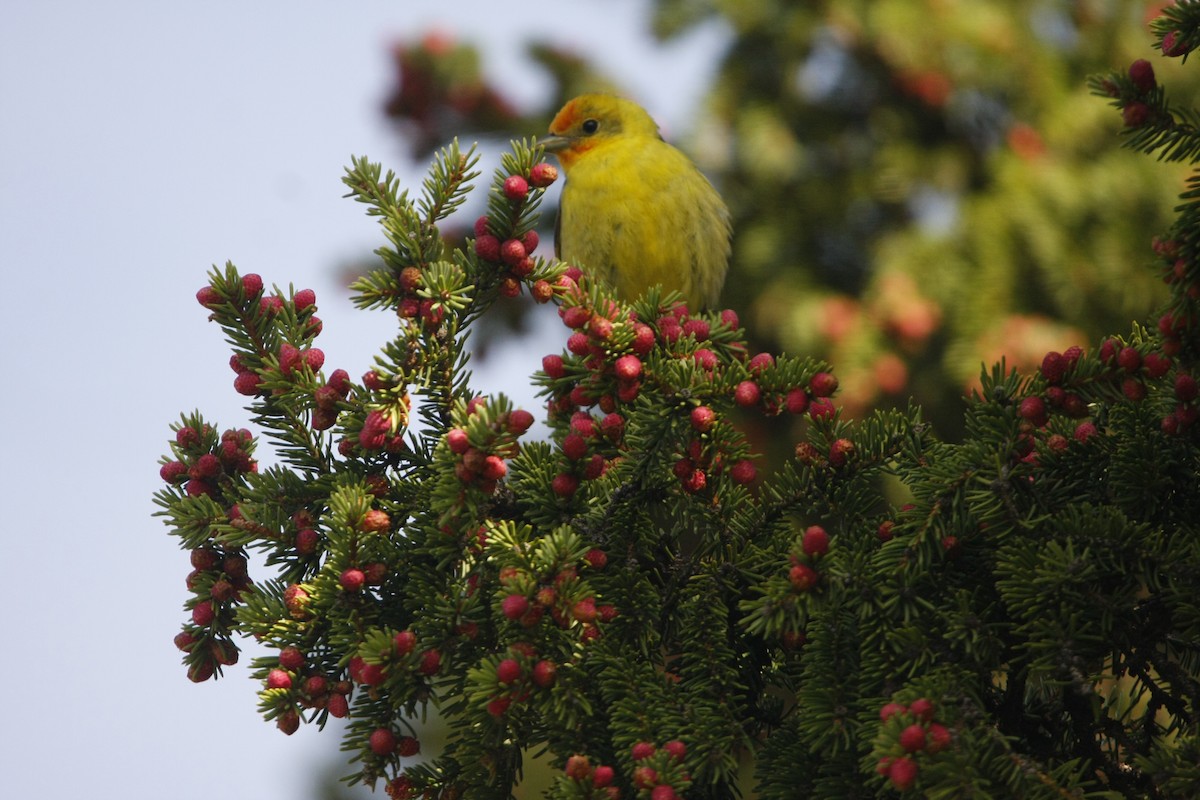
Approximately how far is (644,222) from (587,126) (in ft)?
2.22

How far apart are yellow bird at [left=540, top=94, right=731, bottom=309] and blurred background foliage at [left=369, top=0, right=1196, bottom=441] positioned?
18.5 inches

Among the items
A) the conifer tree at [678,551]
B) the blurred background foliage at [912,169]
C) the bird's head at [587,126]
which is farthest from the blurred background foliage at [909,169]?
the conifer tree at [678,551]

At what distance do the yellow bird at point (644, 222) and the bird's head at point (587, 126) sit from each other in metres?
0.06

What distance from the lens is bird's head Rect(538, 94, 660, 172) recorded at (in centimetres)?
402

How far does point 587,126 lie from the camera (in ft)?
13.3

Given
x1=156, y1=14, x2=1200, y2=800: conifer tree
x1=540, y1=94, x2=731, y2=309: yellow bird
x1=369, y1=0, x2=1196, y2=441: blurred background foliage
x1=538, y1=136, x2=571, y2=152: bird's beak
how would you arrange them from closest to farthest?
1. x1=156, y1=14, x2=1200, y2=800: conifer tree
2. x1=540, y1=94, x2=731, y2=309: yellow bird
3. x1=369, y1=0, x2=1196, y2=441: blurred background foliage
4. x1=538, y1=136, x2=571, y2=152: bird's beak

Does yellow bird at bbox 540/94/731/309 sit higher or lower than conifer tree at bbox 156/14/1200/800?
higher

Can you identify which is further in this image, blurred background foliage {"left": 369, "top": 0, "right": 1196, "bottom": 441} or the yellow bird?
blurred background foliage {"left": 369, "top": 0, "right": 1196, "bottom": 441}

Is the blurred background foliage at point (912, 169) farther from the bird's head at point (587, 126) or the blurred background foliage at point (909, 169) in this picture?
the bird's head at point (587, 126)

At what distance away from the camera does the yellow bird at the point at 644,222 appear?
3545 mm

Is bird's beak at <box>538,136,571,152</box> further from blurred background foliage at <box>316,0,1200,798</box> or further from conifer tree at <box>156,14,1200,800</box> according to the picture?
conifer tree at <box>156,14,1200,800</box>

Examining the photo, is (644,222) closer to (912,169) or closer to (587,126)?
(587,126)

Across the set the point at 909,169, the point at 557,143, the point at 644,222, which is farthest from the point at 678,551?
the point at 909,169

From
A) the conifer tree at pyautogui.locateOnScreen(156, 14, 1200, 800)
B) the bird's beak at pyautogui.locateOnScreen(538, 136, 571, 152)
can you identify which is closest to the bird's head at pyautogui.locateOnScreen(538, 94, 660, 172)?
the bird's beak at pyautogui.locateOnScreen(538, 136, 571, 152)
